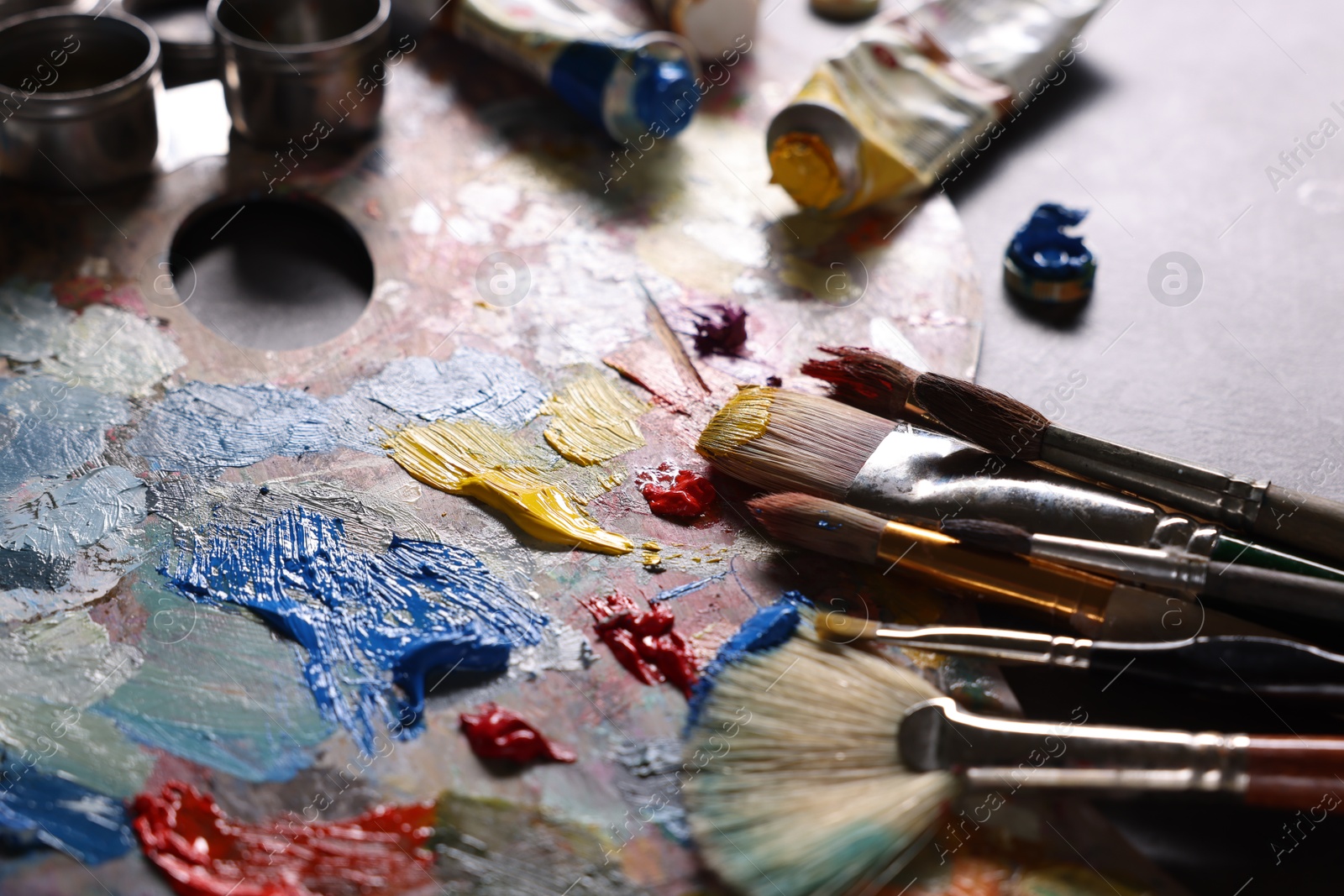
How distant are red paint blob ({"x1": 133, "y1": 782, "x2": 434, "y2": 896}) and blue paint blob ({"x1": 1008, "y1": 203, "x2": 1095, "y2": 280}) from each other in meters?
1.33

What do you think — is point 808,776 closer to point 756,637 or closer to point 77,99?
point 756,637

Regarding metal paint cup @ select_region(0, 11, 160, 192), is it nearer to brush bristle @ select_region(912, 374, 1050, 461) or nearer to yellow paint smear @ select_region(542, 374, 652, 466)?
yellow paint smear @ select_region(542, 374, 652, 466)

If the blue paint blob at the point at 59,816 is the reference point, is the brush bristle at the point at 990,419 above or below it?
above

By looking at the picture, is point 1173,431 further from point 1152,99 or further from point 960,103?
point 1152,99

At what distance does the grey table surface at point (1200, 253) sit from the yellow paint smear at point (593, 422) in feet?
1.91

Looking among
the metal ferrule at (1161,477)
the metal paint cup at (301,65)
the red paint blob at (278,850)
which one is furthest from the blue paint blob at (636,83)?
the red paint blob at (278,850)

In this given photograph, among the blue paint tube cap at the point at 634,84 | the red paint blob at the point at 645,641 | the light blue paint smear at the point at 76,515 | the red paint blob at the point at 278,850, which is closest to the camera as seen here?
the red paint blob at the point at 278,850

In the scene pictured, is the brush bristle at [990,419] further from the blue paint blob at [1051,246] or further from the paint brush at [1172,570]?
the blue paint blob at [1051,246]

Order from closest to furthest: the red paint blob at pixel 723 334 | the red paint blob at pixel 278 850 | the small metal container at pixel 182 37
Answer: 1. the red paint blob at pixel 278 850
2. the red paint blob at pixel 723 334
3. the small metal container at pixel 182 37

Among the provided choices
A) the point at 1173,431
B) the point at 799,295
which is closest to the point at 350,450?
the point at 799,295

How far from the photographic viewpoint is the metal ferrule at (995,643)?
4.37 ft

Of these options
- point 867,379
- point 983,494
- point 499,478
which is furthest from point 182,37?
point 983,494

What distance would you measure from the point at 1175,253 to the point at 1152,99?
1.73 feet

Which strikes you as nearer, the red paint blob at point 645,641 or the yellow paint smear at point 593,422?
Answer: the red paint blob at point 645,641
